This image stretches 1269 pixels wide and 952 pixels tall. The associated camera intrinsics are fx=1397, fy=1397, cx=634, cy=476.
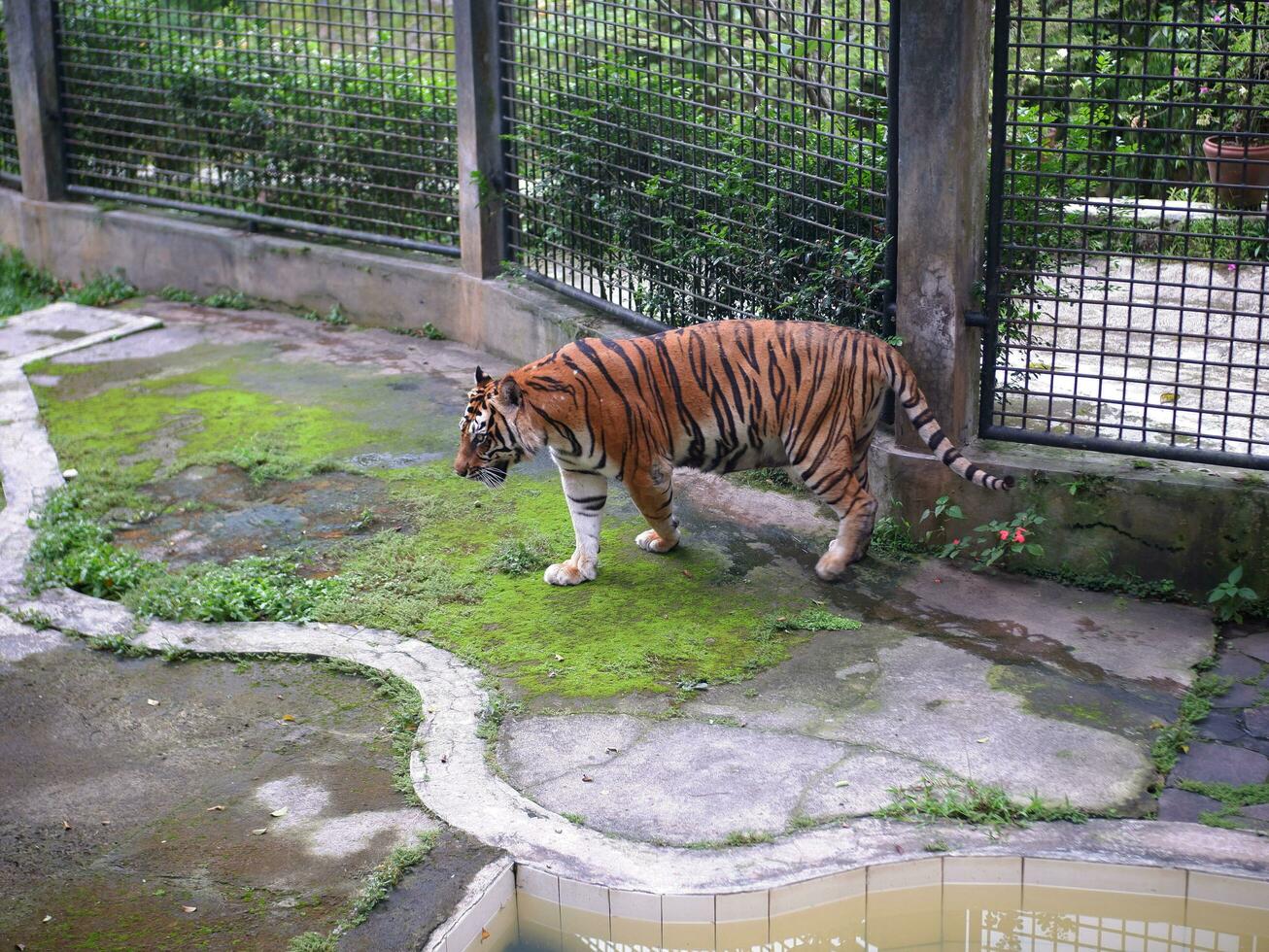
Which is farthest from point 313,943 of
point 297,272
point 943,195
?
point 297,272

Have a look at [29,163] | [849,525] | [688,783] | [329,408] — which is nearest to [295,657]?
[688,783]

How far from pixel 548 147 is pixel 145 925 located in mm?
5730

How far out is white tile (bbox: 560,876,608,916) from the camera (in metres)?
4.15

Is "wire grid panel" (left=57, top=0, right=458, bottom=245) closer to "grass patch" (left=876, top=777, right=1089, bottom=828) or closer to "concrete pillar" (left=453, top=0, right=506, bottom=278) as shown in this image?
"concrete pillar" (left=453, top=0, right=506, bottom=278)

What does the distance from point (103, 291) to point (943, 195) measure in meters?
7.85

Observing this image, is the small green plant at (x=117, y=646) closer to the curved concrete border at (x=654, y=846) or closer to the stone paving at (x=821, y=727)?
the stone paving at (x=821, y=727)

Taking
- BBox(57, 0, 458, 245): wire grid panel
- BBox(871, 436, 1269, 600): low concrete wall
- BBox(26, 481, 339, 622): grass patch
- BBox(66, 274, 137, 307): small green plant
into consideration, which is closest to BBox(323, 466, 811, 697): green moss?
BBox(26, 481, 339, 622): grass patch

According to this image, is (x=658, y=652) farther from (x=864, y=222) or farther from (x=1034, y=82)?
(x=1034, y=82)

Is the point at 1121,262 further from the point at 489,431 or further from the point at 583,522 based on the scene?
the point at 489,431

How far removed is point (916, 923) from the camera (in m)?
4.13

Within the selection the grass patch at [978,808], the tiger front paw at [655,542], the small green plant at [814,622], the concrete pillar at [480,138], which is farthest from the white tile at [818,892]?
the concrete pillar at [480,138]

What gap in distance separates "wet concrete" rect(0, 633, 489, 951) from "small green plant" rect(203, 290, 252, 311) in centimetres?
544

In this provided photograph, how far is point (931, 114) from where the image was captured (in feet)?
19.8

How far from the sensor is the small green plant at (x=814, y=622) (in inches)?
228
